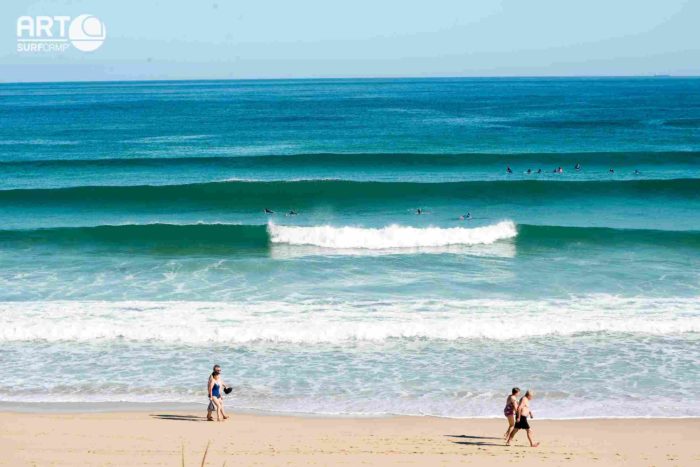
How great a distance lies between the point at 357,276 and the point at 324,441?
30.8 ft

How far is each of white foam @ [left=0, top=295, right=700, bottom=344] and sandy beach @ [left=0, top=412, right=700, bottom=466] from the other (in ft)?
12.3

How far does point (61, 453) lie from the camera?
10.0 meters

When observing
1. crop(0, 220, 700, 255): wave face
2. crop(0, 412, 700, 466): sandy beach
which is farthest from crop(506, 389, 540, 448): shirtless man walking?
crop(0, 220, 700, 255): wave face

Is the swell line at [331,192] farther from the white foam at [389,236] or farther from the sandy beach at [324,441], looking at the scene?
the sandy beach at [324,441]

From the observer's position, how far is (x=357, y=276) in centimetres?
1975

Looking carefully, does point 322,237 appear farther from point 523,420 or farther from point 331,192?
point 523,420

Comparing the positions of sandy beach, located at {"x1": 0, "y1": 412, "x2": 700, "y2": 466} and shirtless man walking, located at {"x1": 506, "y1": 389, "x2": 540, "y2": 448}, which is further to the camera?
shirtless man walking, located at {"x1": 506, "y1": 389, "x2": 540, "y2": 448}

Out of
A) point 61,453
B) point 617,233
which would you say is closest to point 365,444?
point 61,453

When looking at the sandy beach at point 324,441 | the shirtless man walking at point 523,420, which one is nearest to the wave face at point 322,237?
the sandy beach at point 324,441

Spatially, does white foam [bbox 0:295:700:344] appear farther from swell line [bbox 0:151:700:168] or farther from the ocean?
swell line [bbox 0:151:700:168]

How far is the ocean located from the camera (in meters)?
13.0

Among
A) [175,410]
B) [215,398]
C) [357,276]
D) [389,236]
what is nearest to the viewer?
[215,398]

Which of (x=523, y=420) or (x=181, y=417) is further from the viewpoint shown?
(x=181, y=417)

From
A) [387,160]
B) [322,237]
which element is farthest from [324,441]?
[387,160]
